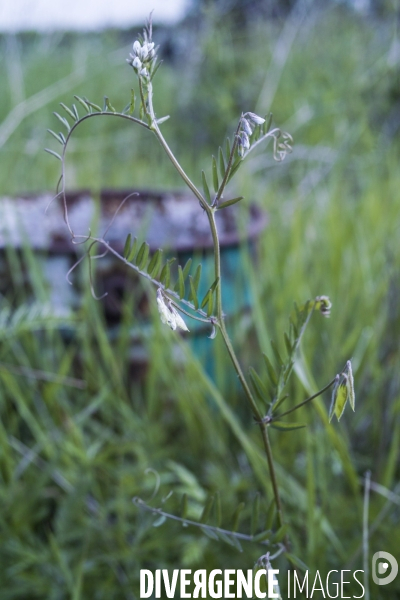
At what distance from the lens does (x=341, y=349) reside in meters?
0.91

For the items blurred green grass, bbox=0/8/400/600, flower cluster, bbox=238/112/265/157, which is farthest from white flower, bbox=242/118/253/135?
blurred green grass, bbox=0/8/400/600

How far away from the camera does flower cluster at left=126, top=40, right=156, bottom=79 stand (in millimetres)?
284

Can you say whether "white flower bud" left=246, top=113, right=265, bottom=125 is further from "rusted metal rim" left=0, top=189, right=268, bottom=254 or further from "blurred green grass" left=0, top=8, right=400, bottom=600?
"rusted metal rim" left=0, top=189, right=268, bottom=254

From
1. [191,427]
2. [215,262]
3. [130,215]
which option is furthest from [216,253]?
[130,215]

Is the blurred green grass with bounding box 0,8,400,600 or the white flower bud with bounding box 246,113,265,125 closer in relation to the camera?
the white flower bud with bounding box 246,113,265,125

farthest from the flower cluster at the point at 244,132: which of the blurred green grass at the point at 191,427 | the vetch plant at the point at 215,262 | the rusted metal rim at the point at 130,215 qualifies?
the rusted metal rim at the point at 130,215

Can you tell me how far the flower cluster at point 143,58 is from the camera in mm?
284

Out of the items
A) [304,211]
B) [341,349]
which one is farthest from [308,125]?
[341,349]

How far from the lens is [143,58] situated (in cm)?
29

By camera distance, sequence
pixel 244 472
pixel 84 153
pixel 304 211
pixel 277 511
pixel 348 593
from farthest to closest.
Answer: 1. pixel 84 153
2. pixel 304 211
3. pixel 244 472
4. pixel 348 593
5. pixel 277 511

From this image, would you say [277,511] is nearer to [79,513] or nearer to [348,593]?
[348,593]

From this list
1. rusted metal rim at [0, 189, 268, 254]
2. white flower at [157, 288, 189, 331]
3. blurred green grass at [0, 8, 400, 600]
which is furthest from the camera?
rusted metal rim at [0, 189, 268, 254]

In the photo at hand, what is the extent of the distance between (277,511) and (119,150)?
2412 mm

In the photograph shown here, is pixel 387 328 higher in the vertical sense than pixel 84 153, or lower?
lower
